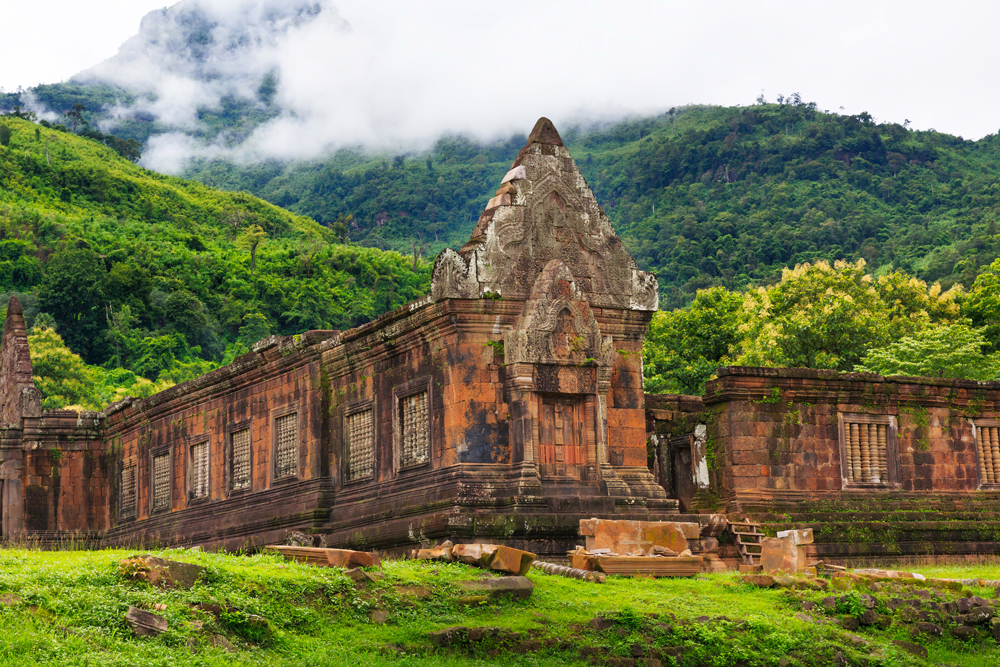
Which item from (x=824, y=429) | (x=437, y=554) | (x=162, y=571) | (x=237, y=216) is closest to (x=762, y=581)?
(x=437, y=554)

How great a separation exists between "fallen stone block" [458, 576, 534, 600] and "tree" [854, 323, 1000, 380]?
2314cm

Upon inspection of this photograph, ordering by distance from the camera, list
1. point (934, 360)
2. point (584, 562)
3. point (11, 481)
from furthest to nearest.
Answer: point (934, 360) → point (11, 481) → point (584, 562)

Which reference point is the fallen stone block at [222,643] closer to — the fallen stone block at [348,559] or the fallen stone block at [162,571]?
the fallen stone block at [162,571]

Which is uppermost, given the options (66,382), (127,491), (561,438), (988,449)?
(66,382)

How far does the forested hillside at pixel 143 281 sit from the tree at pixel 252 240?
0.48ft

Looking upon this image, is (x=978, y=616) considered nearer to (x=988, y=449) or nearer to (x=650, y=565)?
Answer: (x=650, y=565)

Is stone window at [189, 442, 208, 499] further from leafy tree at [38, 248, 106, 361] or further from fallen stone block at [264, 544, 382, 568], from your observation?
leafy tree at [38, 248, 106, 361]

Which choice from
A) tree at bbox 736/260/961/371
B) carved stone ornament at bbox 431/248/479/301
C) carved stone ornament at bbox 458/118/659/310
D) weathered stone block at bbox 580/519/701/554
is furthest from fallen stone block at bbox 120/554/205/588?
tree at bbox 736/260/961/371

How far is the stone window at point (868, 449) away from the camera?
22578mm

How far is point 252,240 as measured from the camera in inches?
3521

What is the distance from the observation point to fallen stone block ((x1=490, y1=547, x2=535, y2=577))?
14297 mm

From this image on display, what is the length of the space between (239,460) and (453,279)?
8295 mm

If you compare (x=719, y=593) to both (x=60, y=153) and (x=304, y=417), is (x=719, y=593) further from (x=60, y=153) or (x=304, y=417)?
(x=60, y=153)

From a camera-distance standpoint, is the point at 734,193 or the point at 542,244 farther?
the point at 734,193
